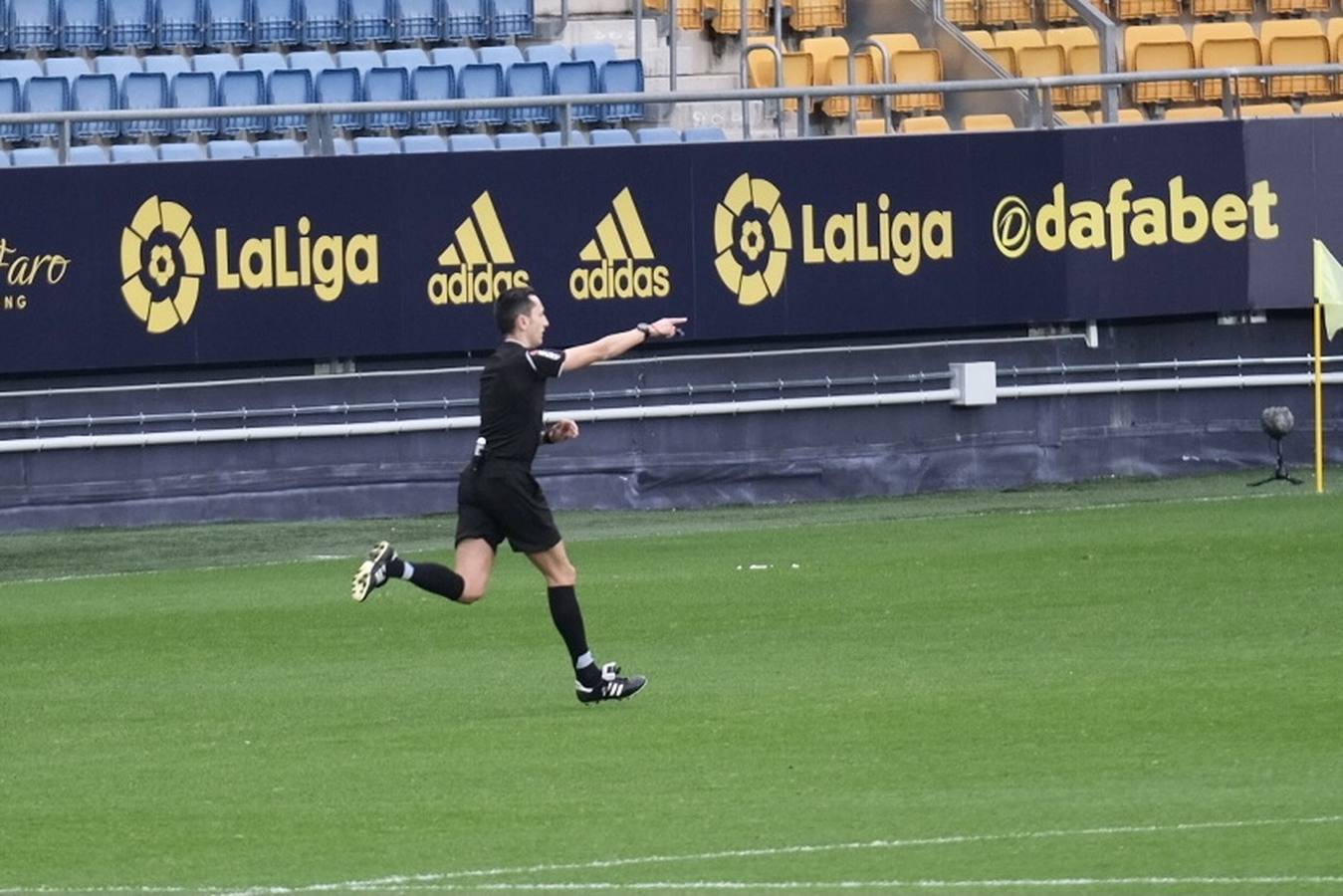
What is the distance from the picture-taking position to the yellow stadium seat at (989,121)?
2366cm

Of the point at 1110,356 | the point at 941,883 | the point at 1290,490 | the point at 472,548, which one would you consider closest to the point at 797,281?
the point at 1110,356

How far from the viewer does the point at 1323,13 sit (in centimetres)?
2998

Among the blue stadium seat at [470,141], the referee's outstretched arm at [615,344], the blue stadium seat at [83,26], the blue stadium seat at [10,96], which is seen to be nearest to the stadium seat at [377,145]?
the blue stadium seat at [470,141]

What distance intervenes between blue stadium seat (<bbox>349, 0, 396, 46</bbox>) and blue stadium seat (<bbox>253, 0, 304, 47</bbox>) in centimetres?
53

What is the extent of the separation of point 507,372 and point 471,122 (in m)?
10.9

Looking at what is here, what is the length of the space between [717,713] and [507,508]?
55.5 inches

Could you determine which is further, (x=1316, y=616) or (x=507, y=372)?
(x=1316, y=616)

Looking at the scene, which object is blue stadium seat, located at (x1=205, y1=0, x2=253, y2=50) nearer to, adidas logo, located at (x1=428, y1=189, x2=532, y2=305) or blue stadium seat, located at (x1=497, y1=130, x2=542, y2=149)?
blue stadium seat, located at (x1=497, y1=130, x2=542, y2=149)

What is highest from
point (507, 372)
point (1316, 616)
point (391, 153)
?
point (391, 153)

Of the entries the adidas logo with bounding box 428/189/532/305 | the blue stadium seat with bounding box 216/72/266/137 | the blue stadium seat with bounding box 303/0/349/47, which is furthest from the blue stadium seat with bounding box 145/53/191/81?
the adidas logo with bounding box 428/189/532/305

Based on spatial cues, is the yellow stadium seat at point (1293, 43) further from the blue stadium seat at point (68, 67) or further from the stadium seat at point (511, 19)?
the blue stadium seat at point (68, 67)

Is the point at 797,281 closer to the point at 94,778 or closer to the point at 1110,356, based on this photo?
the point at 1110,356

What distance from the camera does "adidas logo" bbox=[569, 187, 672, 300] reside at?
75.2 ft

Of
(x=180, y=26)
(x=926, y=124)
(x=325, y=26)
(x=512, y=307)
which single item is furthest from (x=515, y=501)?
(x=180, y=26)
